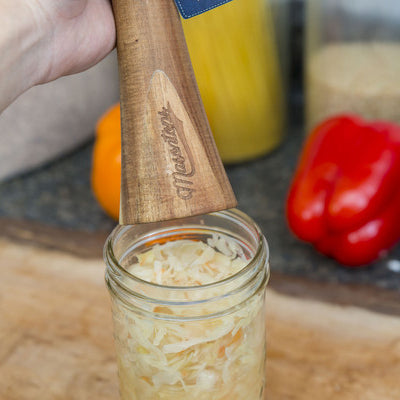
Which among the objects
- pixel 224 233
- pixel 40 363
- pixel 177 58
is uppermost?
pixel 177 58

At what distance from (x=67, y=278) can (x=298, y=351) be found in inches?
14.2

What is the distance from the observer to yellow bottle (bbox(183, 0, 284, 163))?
107 centimetres

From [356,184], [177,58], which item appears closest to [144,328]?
[177,58]

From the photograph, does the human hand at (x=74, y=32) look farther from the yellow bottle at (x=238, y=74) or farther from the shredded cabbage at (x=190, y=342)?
the yellow bottle at (x=238, y=74)

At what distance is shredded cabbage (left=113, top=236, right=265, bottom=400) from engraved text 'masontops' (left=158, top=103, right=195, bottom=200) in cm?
9

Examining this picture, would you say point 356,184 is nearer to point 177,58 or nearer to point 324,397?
point 324,397

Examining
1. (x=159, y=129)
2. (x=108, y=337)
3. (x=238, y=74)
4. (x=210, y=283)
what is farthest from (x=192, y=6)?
(x=238, y=74)

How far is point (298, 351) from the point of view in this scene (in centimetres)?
74

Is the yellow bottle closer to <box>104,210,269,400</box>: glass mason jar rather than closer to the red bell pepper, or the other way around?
the red bell pepper

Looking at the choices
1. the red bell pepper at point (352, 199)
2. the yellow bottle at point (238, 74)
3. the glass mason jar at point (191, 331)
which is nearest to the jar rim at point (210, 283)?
the glass mason jar at point (191, 331)

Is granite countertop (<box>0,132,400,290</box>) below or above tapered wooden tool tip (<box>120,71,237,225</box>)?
below

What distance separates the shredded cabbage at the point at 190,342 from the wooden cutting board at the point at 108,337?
0.14 metres

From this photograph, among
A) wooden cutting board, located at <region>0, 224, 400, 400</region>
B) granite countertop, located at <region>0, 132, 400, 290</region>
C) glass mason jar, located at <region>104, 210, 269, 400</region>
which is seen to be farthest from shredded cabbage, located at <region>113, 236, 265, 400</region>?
granite countertop, located at <region>0, 132, 400, 290</region>

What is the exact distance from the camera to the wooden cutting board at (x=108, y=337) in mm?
689
